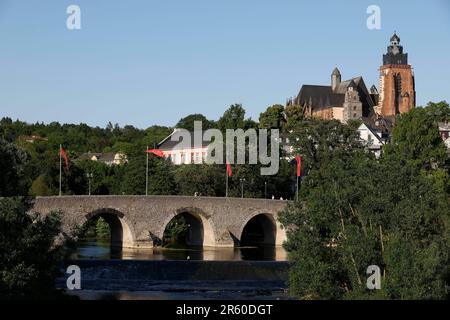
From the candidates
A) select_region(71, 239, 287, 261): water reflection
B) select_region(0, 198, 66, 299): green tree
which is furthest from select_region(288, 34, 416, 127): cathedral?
select_region(0, 198, 66, 299): green tree

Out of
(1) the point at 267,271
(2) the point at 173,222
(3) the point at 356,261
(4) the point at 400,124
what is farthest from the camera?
(4) the point at 400,124

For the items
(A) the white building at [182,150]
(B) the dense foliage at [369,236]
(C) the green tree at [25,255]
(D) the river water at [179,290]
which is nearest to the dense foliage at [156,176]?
(A) the white building at [182,150]

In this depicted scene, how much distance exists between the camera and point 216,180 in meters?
90.4

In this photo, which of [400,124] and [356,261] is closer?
[356,261]

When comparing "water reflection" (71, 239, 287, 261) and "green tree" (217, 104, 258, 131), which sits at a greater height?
"green tree" (217, 104, 258, 131)

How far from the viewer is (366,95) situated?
153375 mm

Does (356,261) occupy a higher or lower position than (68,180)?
lower

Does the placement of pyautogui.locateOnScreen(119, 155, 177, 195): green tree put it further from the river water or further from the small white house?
the small white house

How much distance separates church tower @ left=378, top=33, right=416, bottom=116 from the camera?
503 ft

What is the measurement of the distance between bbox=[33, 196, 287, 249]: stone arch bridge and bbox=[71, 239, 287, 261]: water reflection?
126 cm
